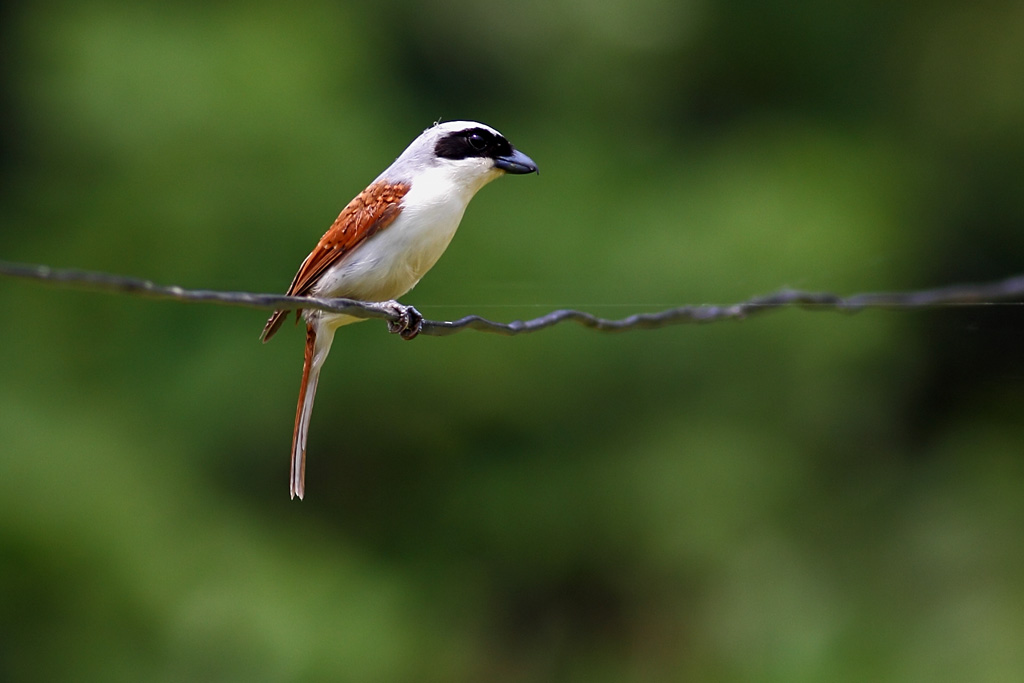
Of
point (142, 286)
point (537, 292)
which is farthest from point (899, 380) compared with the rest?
point (142, 286)

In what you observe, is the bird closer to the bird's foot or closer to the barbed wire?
the bird's foot

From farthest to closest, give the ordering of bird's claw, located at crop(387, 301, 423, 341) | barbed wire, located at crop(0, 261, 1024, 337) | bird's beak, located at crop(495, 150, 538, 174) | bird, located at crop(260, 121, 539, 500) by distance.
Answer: bird's beak, located at crop(495, 150, 538, 174)
bird, located at crop(260, 121, 539, 500)
bird's claw, located at crop(387, 301, 423, 341)
barbed wire, located at crop(0, 261, 1024, 337)

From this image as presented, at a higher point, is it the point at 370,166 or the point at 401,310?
the point at 370,166

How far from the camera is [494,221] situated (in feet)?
18.5

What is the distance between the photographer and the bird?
2.03 meters

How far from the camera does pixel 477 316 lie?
189 cm

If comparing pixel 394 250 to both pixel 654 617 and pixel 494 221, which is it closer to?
pixel 494 221

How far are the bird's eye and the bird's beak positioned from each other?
4 centimetres

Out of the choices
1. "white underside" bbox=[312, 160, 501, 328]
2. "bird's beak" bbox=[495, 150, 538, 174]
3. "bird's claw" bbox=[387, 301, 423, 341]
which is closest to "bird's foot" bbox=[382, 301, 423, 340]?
"bird's claw" bbox=[387, 301, 423, 341]

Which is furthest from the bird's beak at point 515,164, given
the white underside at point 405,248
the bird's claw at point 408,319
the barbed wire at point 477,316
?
the bird's claw at point 408,319

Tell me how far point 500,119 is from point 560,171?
0.45 metres

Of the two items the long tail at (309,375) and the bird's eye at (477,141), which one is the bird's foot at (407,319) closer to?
the long tail at (309,375)

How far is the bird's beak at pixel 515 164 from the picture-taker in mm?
2168

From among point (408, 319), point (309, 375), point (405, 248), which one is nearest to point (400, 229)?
point (405, 248)
